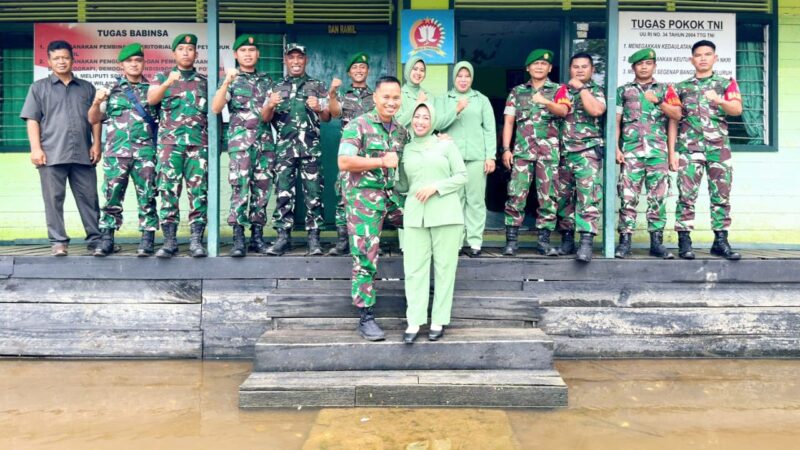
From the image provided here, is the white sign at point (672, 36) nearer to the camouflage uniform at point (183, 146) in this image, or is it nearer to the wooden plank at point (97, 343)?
the camouflage uniform at point (183, 146)

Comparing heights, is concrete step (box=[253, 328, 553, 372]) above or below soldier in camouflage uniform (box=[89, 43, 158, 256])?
below

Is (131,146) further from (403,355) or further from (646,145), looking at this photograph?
(646,145)

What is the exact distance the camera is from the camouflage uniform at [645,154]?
5.41m

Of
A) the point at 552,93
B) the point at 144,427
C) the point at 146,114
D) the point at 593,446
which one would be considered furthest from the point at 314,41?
the point at 593,446

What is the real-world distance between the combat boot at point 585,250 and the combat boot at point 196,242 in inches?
115

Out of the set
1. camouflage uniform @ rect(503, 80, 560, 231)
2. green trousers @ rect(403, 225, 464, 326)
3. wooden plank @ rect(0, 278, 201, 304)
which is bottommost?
wooden plank @ rect(0, 278, 201, 304)

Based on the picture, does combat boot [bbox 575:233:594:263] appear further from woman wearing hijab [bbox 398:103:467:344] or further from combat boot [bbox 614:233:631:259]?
woman wearing hijab [bbox 398:103:467:344]

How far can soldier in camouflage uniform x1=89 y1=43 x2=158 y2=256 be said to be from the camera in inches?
210

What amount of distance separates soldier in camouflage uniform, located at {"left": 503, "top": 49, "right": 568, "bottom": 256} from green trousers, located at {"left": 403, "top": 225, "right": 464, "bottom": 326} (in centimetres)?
124

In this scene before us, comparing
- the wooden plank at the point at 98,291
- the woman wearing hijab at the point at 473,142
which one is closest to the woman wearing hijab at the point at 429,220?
the woman wearing hijab at the point at 473,142

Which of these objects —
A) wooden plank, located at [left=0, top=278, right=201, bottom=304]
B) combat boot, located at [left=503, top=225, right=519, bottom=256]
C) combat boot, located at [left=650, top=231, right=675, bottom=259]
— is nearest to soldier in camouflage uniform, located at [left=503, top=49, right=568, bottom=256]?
combat boot, located at [left=503, top=225, right=519, bottom=256]

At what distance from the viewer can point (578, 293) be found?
534 centimetres

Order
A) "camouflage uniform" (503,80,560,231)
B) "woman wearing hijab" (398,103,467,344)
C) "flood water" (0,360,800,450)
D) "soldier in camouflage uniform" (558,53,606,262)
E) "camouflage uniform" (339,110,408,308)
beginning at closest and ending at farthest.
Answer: "flood water" (0,360,800,450), "woman wearing hijab" (398,103,467,344), "camouflage uniform" (339,110,408,308), "soldier in camouflage uniform" (558,53,606,262), "camouflage uniform" (503,80,560,231)

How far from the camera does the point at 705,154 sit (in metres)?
5.46
